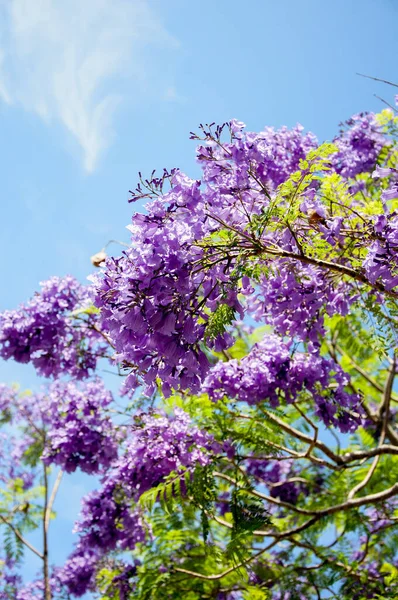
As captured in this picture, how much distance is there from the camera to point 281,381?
15.0 ft

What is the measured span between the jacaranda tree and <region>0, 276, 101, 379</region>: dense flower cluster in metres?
0.02

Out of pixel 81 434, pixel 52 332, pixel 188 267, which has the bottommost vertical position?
pixel 188 267

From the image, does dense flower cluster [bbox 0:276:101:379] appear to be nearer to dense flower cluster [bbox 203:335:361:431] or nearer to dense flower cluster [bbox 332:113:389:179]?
dense flower cluster [bbox 203:335:361:431]

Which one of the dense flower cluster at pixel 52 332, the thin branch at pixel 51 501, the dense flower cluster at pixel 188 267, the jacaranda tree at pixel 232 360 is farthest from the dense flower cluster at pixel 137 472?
the thin branch at pixel 51 501

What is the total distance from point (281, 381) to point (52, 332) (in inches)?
107

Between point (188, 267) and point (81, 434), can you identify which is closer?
point (188, 267)

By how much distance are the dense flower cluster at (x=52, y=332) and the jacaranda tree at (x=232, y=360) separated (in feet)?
0.06

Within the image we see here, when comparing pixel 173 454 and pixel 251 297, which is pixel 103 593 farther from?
pixel 251 297

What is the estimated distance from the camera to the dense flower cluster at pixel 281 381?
180 inches

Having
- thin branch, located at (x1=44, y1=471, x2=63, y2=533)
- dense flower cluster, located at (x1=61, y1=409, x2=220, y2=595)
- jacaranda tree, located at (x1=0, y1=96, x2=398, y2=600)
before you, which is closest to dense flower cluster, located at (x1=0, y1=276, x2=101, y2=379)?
jacaranda tree, located at (x1=0, y1=96, x2=398, y2=600)

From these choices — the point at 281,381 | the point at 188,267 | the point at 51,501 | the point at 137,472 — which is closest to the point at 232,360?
the point at 281,381

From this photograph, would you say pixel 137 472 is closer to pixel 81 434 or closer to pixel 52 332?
pixel 81 434

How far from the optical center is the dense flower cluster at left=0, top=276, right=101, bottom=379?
5.85m

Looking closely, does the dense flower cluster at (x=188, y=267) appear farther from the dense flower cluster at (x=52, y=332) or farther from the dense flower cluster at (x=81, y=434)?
the dense flower cluster at (x=81, y=434)
